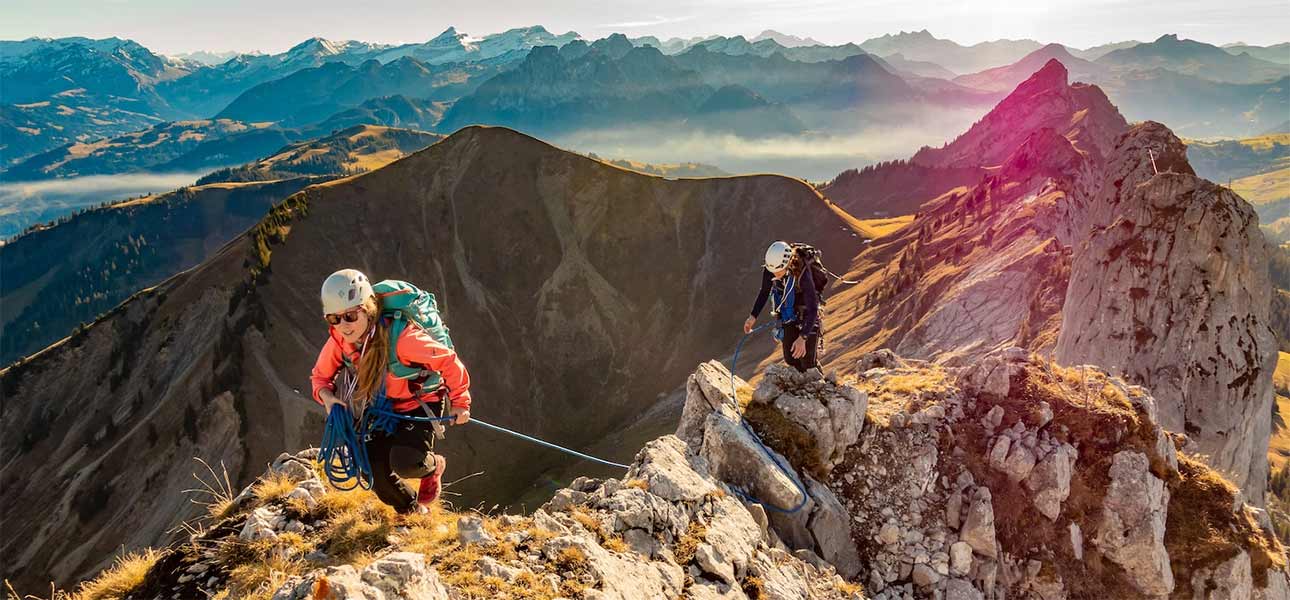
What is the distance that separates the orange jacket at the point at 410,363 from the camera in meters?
7.65

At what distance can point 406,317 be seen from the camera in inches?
307

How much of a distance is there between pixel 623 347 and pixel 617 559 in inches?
3315

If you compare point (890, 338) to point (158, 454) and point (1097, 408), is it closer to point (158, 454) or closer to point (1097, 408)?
point (1097, 408)

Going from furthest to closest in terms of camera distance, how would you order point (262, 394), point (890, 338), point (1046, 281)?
1. point (262, 394)
2. point (890, 338)
3. point (1046, 281)

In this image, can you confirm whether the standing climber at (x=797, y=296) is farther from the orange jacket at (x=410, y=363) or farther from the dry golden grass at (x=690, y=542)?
the orange jacket at (x=410, y=363)

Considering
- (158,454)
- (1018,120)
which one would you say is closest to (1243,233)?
(158,454)

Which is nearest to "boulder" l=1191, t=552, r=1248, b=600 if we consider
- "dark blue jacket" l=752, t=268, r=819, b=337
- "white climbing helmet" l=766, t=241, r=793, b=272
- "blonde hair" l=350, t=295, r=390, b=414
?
"dark blue jacket" l=752, t=268, r=819, b=337

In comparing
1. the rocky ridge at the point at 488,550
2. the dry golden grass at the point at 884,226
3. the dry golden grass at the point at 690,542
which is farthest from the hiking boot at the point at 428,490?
the dry golden grass at the point at 884,226

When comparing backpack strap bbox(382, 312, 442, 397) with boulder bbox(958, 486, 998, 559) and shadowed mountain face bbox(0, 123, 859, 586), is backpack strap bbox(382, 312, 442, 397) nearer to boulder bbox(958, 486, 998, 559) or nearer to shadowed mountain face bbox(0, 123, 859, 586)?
boulder bbox(958, 486, 998, 559)

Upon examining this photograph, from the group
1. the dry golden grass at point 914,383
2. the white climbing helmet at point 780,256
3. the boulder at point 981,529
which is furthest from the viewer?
the dry golden grass at point 914,383

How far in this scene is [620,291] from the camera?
320 ft

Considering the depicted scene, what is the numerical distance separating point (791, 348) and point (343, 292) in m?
11.0

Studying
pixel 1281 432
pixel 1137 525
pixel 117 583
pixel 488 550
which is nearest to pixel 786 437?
pixel 1137 525

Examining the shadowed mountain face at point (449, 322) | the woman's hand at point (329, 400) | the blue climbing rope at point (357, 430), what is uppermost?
the woman's hand at point (329, 400)
